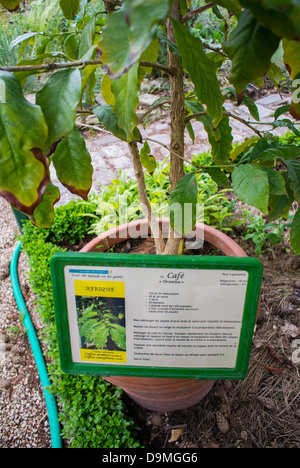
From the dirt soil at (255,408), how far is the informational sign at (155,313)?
1.40ft

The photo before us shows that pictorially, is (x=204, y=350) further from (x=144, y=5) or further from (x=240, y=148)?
(x=144, y=5)

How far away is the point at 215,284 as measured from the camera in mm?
774

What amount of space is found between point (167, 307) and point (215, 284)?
120 mm

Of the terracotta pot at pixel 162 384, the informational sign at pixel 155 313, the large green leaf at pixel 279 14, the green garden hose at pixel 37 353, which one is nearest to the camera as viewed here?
the large green leaf at pixel 279 14

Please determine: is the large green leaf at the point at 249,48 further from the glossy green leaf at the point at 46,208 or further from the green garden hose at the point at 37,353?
the green garden hose at the point at 37,353

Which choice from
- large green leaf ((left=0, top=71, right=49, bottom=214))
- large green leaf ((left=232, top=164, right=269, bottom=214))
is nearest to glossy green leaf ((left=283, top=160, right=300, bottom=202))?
large green leaf ((left=232, top=164, right=269, bottom=214))

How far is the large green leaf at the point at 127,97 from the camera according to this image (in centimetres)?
61

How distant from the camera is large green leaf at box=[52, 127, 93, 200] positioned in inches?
26.2

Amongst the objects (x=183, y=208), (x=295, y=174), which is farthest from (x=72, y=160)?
(x=295, y=174)

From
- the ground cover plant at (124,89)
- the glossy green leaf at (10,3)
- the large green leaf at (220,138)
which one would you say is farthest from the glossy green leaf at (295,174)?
the glossy green leaf at (10,3)

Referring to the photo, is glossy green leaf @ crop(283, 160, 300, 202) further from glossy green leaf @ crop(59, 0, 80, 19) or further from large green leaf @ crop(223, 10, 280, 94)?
glossy green leaf @ crop(59, 0, 80, 19)

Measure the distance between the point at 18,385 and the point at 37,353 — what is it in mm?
136

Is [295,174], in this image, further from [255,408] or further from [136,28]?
[255,408]

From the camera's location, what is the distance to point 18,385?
4.72 feet
